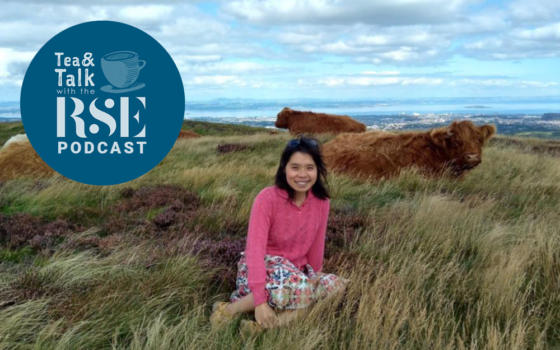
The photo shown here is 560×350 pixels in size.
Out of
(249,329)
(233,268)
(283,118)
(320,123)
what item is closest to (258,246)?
(249,329)

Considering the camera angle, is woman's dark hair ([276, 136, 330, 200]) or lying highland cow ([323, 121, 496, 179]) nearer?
woman's dark hair ([276, 136, 330, 200])

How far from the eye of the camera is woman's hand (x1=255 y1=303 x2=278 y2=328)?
128 inches

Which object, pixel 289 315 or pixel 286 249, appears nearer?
pixel 289 315

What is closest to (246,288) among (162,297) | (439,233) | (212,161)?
(162,297)

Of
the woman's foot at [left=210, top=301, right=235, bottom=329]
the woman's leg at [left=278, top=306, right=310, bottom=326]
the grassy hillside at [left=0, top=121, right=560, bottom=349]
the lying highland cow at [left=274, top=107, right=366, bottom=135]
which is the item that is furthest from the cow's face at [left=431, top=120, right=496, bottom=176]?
the lying highland cow at [left=274, top=107, right=366, bottom=135]

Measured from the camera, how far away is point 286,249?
3.92 meters

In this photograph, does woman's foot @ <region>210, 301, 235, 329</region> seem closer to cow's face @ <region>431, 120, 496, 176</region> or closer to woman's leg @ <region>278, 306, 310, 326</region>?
woman's leg @ <region>278, 306, 310, 326</region>

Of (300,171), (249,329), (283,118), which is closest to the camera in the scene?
(249,329)

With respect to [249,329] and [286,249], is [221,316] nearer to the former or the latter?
[249,329]

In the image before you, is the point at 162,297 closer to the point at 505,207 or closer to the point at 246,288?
the point at 246,288

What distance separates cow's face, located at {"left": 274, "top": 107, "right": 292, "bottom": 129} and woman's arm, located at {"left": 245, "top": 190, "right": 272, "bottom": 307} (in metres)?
19.5

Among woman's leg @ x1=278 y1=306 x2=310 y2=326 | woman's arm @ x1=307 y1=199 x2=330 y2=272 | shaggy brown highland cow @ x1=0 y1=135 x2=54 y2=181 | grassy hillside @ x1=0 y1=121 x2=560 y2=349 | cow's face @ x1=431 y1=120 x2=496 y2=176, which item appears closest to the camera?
grassy hillside @ x1=0 y1=121 x2=560 y2=349

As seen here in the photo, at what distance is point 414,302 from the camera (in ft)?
12.0

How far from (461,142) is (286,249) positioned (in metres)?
5.81
